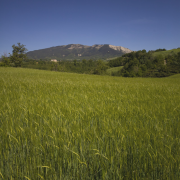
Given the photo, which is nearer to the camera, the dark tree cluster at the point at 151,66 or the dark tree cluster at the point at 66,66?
the dark tree cluster at the point at 151,66

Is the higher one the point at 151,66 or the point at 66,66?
the point at 66,66

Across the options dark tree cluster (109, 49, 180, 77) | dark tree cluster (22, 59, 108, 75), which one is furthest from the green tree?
dark tree cluster (109, 49, 180, 77)

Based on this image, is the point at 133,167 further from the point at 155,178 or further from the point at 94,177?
the point at 94,177

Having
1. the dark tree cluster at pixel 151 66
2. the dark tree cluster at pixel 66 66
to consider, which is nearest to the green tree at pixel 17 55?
the dark tree cluster at pixel 66 66

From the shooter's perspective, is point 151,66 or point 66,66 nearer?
point 151,66

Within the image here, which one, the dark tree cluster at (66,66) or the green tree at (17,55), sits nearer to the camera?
the green tree at (17,55)

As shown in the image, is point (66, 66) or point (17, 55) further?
point (66, 66)

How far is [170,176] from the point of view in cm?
103

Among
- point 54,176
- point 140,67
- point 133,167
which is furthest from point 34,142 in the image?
point 140,67

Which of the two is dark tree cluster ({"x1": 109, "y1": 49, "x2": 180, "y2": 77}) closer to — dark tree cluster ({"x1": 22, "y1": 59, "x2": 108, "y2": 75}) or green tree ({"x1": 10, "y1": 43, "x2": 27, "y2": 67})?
dark tree cluster ({"x1": 22, "y1": 59, "x2": 108, "y2": 75})

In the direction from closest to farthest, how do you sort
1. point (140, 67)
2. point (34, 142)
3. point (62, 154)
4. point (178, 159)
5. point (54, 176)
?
1. point (54, 176)
2. point (178, 159)
3. point (62, 154)
4. point (34, 142)
5. point (140, 67)

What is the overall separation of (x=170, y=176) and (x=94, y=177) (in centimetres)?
67

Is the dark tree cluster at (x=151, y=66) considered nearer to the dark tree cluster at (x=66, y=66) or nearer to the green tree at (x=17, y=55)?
the dark tree cluster at (x=66, y=66)

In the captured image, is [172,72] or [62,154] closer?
[62,154]
